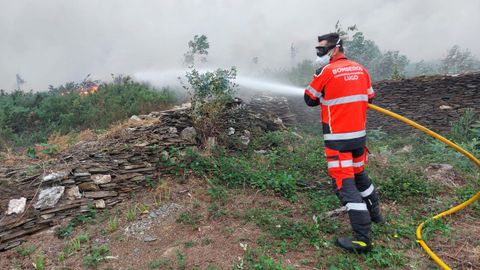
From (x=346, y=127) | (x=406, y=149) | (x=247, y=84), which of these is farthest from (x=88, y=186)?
(x=247, y=84)

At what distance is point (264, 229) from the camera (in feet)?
11.1

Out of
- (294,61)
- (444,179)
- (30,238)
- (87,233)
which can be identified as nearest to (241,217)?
(87,233)

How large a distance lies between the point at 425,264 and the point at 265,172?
232 cm

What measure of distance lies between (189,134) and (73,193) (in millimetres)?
2036

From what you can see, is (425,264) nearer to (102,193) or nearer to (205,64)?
(102,193)

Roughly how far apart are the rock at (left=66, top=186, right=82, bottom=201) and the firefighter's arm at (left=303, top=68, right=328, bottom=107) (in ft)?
10.1

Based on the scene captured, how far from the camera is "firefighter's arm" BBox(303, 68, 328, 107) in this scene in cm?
312

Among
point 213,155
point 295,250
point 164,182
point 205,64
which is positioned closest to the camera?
point 295,250

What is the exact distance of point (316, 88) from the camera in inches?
125

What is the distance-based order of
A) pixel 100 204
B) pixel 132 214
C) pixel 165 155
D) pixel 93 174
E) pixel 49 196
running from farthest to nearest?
pixel 165 155, pixel 93 174, pixel 100 204, pixel 132 214, pixel 49 196

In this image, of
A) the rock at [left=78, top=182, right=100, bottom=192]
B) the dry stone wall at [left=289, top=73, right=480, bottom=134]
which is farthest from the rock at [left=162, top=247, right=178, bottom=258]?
the dry stone wall at [left=289, top=73, right=480, bottom=134]

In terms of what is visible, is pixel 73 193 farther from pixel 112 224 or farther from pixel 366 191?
pixel 366 191

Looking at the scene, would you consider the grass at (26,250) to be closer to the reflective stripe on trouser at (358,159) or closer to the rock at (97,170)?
the rock at (97,170)

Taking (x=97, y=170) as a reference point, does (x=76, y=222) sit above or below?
below
